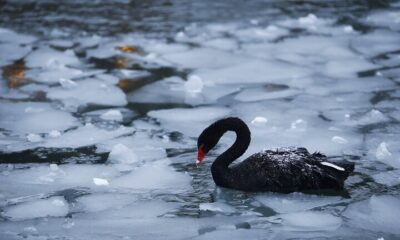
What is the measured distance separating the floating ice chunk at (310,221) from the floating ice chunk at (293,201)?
0.36ft

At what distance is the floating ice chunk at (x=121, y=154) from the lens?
5.30 metres

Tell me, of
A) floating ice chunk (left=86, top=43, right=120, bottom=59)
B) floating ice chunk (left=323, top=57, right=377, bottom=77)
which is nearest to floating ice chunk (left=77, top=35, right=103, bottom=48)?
floating ice chunk (left=86, top=43, right=120, bottom=59)

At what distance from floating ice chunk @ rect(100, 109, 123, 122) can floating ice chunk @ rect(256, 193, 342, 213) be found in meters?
2.18

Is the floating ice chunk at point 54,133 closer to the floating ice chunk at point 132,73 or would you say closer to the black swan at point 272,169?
the black swan at point 272,169

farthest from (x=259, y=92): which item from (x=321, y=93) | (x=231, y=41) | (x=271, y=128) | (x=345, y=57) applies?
(x=231, y=41)

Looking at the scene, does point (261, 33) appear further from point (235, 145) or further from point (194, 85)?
point (235, 145)

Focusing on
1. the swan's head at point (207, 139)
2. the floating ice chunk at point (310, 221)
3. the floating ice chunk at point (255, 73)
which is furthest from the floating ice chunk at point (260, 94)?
the floating ice chunk at point (310, 221)

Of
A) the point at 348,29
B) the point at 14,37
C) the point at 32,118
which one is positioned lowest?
the point at 32,118

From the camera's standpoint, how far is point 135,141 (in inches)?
226

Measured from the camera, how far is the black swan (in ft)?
15.0

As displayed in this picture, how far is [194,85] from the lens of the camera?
739cm

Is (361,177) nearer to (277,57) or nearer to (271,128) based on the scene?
(271,128)

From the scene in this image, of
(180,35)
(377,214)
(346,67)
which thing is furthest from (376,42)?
(377,214)

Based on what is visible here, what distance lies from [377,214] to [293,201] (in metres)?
0.56
